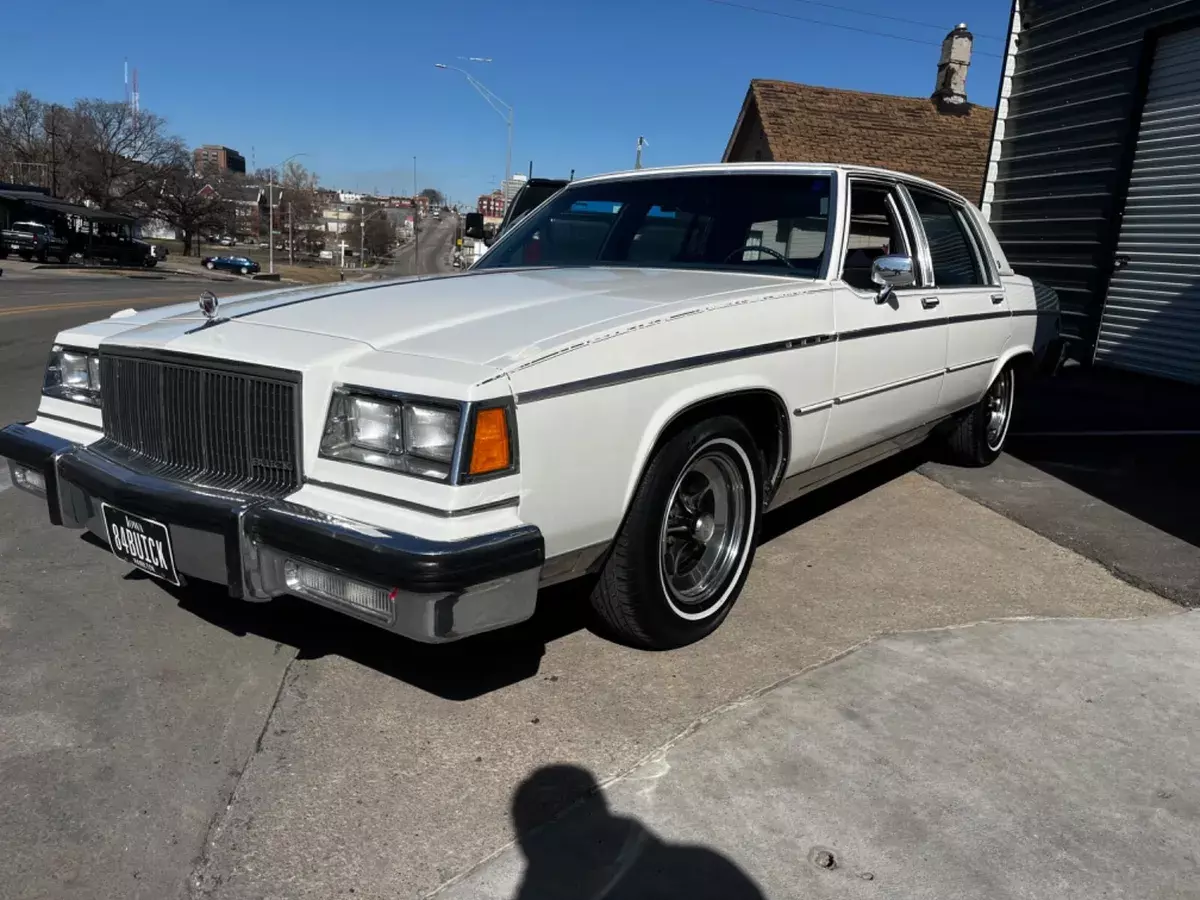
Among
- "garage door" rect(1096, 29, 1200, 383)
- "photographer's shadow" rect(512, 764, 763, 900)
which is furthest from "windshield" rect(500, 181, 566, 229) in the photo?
"photographer's shadow" rect(512, 764, 763, 900)

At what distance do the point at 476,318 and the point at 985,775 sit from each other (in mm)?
1963

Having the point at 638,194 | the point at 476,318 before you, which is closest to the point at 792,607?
the point at 476,318

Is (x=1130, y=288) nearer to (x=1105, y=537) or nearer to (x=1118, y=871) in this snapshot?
(x=1105, y=537)

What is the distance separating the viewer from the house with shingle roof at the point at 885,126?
18359 millimetres

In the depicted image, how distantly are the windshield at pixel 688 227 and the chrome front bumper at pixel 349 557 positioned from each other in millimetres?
2015

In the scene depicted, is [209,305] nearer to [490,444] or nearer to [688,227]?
[490,444]

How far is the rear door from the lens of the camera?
4.65 m

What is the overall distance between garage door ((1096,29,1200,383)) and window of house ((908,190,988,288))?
19.6 ft

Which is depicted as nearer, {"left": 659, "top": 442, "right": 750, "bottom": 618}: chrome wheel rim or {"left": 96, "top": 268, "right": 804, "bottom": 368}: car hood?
{"left": 96, "top": 268, "right": 804, "bottom": 368}: car hood

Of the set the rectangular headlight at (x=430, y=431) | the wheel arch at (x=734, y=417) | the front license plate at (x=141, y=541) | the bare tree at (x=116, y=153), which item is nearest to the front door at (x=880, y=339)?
the wheel arch at (x=734, y=417)

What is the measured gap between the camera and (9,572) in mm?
3680

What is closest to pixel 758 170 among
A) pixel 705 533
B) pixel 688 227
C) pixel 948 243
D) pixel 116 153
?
pixel 688 227

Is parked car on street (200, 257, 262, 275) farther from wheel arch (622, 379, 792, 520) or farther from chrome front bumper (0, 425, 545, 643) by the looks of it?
chrome front bumper (0, 425, 545, 643)

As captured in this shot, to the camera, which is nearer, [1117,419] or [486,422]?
[486,422]
